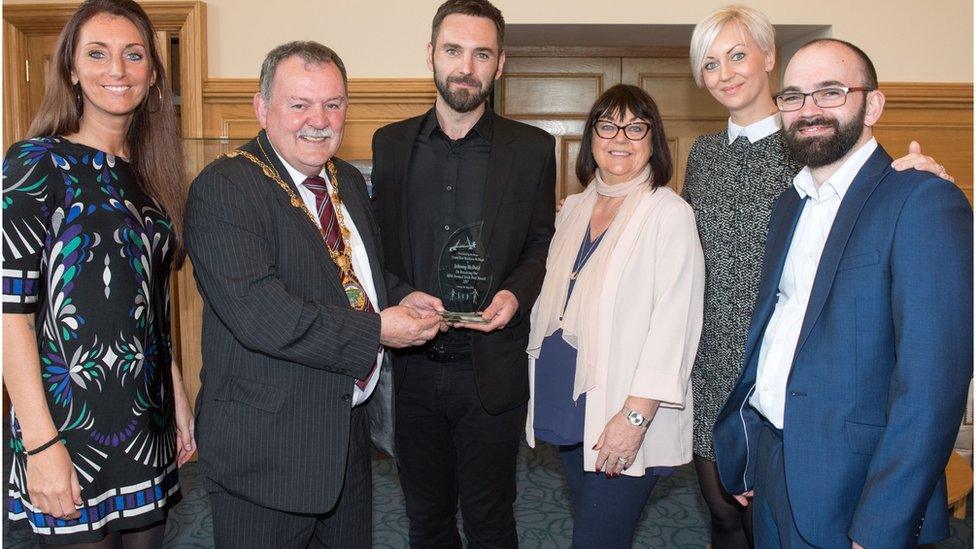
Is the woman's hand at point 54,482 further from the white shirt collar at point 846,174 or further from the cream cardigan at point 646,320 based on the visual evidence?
the white shirt collar at point 846,174

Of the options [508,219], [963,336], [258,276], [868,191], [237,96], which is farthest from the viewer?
[237,96]

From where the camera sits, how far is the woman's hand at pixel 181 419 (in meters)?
2.20

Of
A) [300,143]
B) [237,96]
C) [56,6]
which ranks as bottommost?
[300,143]

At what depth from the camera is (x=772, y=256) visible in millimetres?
2002

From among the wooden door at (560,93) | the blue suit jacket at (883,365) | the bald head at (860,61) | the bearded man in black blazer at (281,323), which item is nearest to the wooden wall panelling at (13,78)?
the wooden door at (560,93)

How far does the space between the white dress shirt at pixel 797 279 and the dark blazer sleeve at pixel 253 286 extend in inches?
38.4

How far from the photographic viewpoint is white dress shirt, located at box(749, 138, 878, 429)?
1.85 metres

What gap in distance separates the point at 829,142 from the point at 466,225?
1030 millimetres

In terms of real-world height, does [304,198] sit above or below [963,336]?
above

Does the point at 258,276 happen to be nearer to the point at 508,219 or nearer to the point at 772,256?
the point at 508,219

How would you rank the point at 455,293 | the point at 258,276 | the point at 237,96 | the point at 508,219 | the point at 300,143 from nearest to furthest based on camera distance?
the point at 258,276 → the point at 300,143 → the point at 455,293 → the point at 508,219 → the point at 237,96

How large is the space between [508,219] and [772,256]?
2.68ft

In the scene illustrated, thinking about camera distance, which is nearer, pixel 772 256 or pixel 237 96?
pixel 772 256

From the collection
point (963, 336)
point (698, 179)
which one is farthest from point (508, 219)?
point (963, 336)
